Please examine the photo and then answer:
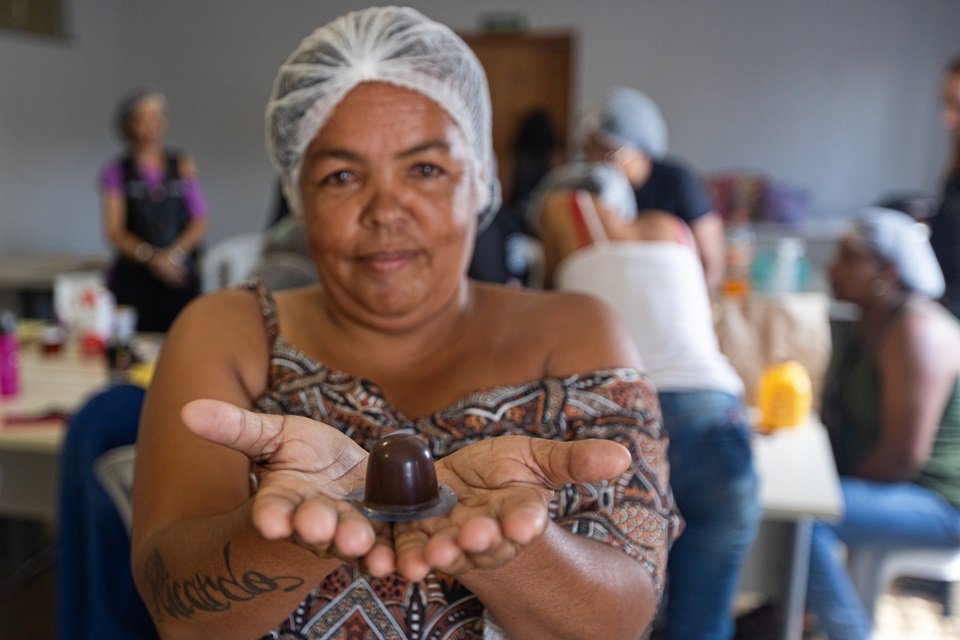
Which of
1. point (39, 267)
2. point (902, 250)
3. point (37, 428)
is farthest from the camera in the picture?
point (39, 267)

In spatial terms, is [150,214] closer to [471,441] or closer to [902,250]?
→ [902,250]

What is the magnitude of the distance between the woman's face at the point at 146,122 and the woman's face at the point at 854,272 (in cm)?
299

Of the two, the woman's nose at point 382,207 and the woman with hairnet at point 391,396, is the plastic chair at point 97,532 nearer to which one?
the woman with hairnet at point 391,396

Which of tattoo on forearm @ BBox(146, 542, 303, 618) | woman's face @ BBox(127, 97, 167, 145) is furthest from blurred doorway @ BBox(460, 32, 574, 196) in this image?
tattoo on forearm @ BBox(146, 542, 303, 618)

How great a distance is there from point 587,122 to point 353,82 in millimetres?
1962

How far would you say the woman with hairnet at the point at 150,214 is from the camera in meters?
3.69

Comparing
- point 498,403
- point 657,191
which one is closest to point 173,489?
point 498,403

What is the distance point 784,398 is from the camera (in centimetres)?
193

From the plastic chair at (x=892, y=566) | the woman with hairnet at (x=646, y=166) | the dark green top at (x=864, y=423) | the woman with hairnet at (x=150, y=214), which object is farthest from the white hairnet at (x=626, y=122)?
the woman with hairnet at (x=150, y=214)

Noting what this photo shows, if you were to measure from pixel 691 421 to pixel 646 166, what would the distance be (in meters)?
1.43

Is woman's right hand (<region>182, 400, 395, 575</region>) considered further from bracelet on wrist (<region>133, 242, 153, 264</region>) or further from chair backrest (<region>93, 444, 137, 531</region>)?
bracelet on wrist (<region>133, 242, 153, 264</region>)

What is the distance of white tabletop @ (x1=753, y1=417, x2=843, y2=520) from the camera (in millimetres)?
1559

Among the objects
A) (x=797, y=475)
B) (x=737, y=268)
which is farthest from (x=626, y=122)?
(x=797, y=475)

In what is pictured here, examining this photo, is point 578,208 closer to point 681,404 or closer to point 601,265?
point 601,265
